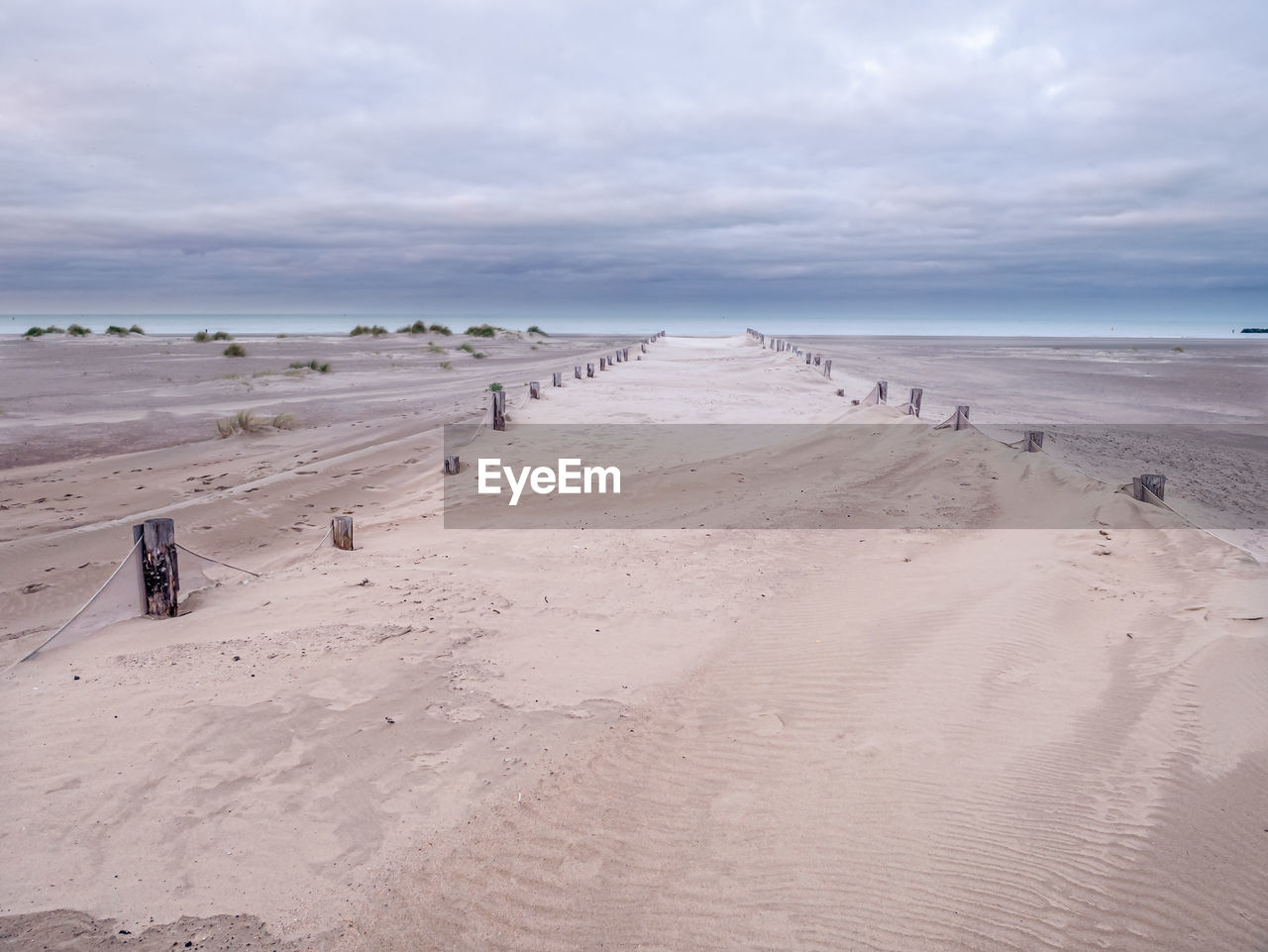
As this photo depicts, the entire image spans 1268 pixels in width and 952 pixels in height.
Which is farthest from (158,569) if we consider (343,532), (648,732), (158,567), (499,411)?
(499,411)

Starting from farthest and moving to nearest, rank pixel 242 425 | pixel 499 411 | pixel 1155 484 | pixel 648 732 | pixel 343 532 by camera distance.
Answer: pixel 242 425
pixel 499 411
pixel 1155 484
pixel 343 532
pixel 648 732

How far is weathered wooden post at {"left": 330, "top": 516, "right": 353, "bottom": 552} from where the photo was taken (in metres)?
6.84

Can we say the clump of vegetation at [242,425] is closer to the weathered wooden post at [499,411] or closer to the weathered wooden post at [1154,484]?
the weathered wooden post at [499,411]

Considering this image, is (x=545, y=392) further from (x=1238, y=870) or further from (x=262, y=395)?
(x=1238, y=870)

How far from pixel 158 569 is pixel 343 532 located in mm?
1766

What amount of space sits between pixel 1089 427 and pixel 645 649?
47.9ft

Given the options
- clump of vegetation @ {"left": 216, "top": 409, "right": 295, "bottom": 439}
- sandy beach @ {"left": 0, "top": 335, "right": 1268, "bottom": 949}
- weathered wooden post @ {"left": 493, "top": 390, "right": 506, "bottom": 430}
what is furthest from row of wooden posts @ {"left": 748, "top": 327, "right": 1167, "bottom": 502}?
clump of vegetation @ {"left": 216, "top": 409, "right": 295, "bottom": 439}

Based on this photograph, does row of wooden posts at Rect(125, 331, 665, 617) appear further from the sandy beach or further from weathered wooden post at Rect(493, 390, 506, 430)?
weathered wooden post at Rect(493, 390, 506, 430)

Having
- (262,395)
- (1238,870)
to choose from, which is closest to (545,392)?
(262,395)

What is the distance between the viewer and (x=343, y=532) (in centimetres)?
686

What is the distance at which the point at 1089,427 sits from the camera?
15.7 metres

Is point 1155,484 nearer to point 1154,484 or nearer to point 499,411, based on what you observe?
point 1154,484

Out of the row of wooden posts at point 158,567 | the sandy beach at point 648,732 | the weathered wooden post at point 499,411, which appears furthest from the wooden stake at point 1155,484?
the row of wooden posts at point 158,567

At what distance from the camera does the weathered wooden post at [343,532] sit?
684 cm
